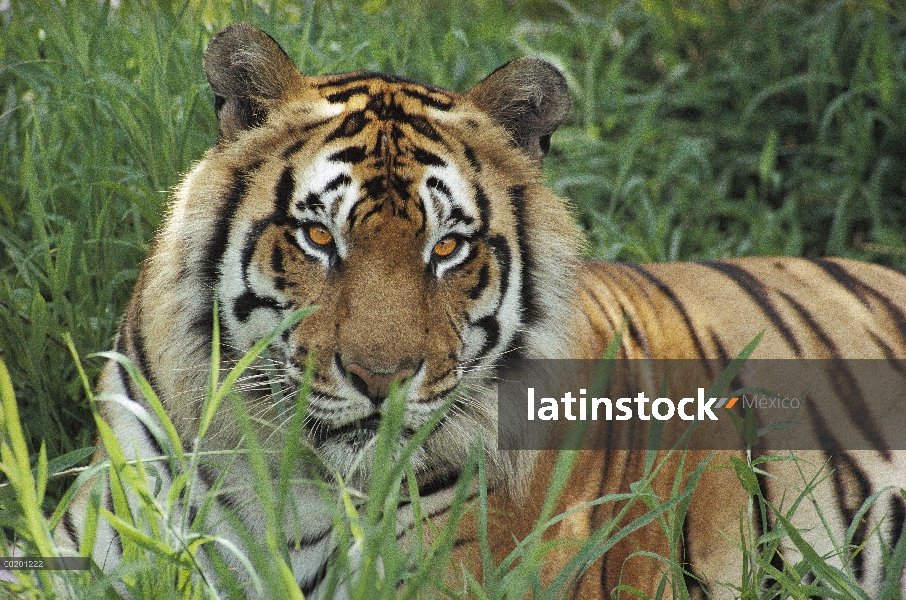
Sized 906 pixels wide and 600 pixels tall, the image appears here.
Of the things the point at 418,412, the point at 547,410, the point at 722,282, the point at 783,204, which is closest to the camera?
the point at 418,412

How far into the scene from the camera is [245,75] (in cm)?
198

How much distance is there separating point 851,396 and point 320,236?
1306 millimetres

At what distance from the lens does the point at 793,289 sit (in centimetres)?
251

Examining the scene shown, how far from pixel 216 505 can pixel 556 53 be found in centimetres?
298

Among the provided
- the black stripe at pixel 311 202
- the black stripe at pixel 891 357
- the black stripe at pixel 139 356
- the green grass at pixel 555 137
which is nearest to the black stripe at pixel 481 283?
the black stripe at pixel 311 202

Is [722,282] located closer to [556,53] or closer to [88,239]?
[88,239]

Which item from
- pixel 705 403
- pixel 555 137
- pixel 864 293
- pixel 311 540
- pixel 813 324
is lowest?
pixel 311 540

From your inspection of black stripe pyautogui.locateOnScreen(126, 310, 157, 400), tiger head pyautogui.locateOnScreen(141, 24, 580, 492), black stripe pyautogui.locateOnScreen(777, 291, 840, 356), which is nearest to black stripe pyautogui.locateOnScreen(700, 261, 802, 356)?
black stripe pyautogui.locateOnScreen(777, 291, 840, 356)

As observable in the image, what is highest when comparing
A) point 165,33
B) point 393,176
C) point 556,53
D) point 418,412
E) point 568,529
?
point 556,53

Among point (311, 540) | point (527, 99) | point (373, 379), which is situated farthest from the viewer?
point (527, 99)

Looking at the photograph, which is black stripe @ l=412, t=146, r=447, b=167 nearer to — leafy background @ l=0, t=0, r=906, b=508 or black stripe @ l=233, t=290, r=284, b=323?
black stripe @ l=233, t=290, r=284, b=323

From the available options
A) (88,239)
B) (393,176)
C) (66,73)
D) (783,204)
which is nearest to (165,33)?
(66,73)

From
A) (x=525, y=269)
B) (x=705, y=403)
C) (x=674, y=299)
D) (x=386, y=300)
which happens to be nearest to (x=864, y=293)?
(x=674, y=299)

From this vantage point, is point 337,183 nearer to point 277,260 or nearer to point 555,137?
point 277,260
